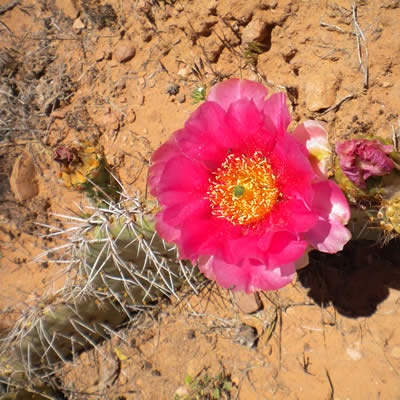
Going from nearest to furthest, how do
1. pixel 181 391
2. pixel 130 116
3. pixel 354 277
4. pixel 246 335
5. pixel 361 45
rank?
1. pixel 361 45
2. pixel 354 277
3. pixel 246 335
4. pixel 181 391
5. pixel 130 116

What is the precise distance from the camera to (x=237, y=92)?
94 centimetres

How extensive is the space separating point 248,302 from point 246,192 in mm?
809

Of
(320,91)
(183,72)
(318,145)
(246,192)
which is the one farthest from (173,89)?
(318,145)

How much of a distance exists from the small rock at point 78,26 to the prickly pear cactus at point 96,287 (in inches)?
55.1

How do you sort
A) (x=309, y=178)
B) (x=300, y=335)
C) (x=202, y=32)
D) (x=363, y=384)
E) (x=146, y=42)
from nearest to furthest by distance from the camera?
(x=309, y=178)
(x=363, y=384)
(x=300, y=335)
(x=202, y=32)
(x=146, y=42)

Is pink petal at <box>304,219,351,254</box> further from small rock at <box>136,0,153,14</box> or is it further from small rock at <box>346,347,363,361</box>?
small rock at <box>136,0,153,14</box>

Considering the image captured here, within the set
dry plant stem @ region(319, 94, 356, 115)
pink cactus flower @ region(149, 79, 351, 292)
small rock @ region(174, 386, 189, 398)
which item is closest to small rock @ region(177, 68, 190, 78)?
dry plant stem @ region(319, 94, 356, 115)

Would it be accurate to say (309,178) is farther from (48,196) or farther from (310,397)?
(48,196)

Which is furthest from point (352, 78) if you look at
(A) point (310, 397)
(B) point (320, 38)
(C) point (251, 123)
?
(A) point (310, 397)

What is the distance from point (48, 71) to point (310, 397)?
8.30ft

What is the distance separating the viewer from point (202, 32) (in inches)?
69.5

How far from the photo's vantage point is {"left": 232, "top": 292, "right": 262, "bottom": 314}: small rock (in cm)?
163

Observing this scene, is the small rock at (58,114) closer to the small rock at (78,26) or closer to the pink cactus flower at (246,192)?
the small rock at (78,26)

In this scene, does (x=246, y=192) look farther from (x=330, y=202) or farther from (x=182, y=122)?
(x=182, y=122)
